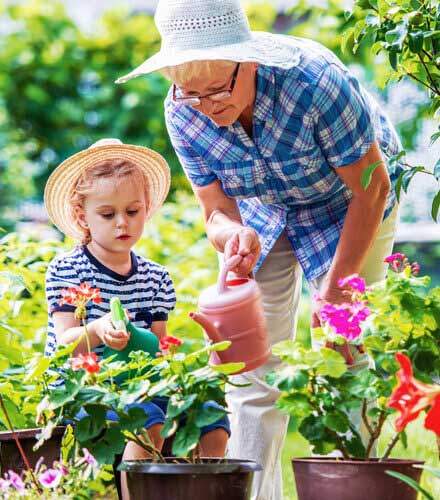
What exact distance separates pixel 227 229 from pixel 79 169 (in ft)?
1.69

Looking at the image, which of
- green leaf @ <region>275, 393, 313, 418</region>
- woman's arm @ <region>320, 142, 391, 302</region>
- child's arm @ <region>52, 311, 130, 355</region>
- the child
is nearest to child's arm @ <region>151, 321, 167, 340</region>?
the child

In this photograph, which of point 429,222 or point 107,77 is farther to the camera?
point 429,222

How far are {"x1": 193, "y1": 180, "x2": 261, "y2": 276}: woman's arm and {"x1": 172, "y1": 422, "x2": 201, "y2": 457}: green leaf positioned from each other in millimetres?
611

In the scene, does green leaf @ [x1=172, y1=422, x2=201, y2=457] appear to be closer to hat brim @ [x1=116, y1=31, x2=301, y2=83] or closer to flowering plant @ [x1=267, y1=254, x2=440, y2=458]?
flowering plant @ [x1=267, y1=254, x2=440, y2=458]

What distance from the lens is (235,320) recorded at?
100 inches

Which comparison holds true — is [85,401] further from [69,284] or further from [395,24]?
[395,24]

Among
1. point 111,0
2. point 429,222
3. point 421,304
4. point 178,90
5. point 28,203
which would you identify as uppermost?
point 178,90

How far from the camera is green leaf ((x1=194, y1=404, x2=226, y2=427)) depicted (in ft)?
7.14

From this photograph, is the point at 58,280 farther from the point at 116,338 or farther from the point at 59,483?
the point at 59,483

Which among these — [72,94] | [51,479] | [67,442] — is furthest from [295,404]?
[72,94]

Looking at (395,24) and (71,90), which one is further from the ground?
(395,24)

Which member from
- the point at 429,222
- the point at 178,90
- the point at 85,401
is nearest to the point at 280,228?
the point at 178,90

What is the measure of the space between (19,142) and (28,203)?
48 centimetres

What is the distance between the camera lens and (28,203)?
319 inches
